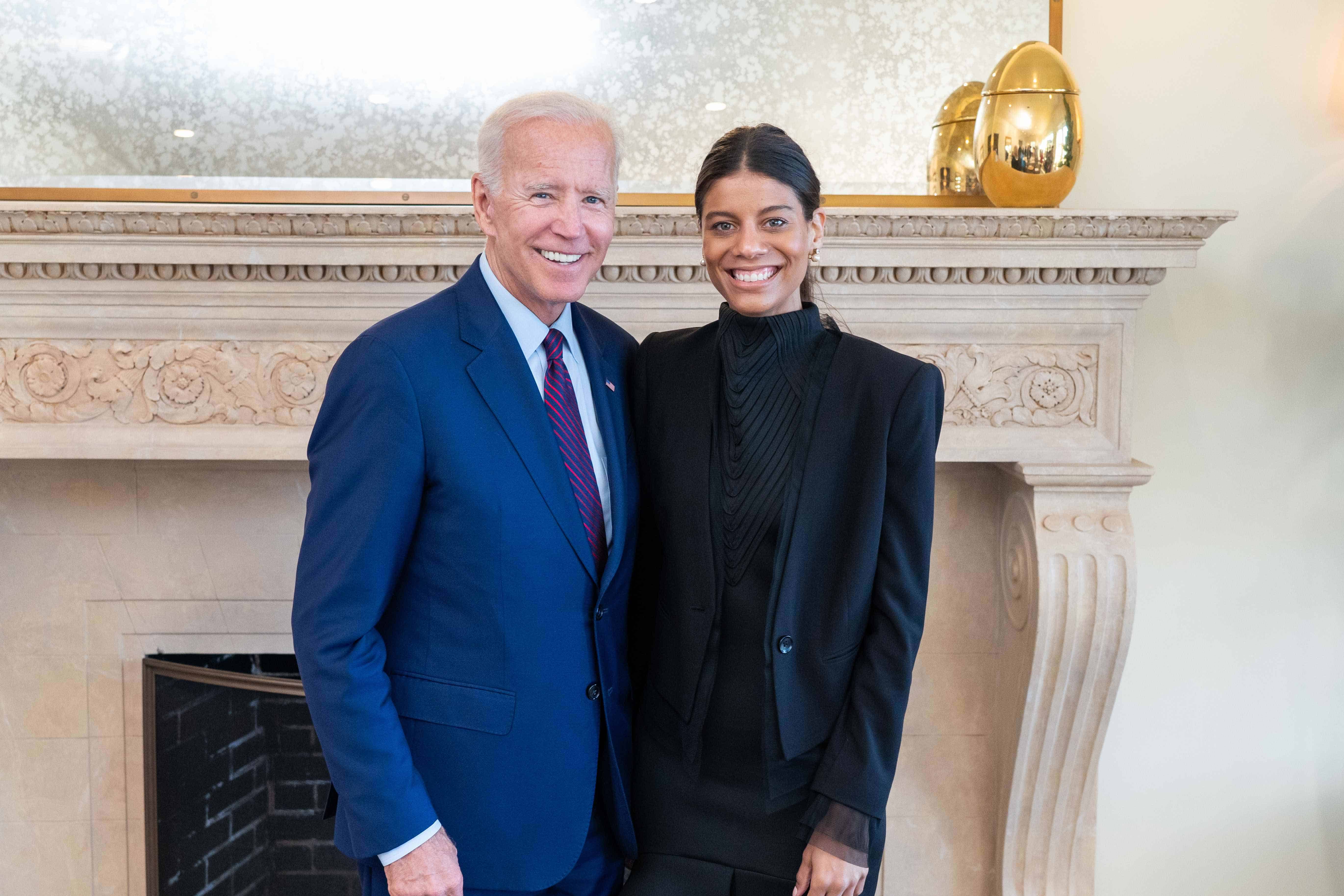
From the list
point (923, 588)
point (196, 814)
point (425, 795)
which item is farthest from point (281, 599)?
point (923, 588)

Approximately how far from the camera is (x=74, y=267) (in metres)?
1.79

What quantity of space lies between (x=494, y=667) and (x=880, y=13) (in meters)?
1.53

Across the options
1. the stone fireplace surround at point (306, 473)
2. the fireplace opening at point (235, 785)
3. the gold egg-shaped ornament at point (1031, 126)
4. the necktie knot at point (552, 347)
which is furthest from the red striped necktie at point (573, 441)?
the fireplace opening at point (235, 785)

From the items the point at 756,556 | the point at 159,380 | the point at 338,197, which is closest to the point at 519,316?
the point at 756,556

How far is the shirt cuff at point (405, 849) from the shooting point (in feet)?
3.57

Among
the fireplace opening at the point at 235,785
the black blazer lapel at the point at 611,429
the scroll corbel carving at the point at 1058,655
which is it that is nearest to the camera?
the black blazer lapel at the point at 611,429

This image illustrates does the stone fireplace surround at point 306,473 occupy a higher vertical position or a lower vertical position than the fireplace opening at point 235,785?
higher

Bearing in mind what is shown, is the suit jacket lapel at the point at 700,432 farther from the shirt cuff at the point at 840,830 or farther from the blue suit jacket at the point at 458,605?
the shirt cuff at the point at 840,830

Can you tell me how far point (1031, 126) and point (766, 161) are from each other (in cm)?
81

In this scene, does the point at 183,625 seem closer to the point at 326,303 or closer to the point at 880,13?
the point at 326,303

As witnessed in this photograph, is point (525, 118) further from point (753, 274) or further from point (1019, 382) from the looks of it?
point (1019, 382)

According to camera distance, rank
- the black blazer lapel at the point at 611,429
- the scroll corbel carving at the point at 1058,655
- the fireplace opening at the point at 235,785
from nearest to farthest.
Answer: the black blazer lapel at the point at 611,429
the scroll corbel carving at the point at 1058,655
the fireplace opening at the point at 235,785

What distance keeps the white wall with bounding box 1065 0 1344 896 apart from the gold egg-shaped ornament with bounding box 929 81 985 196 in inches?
10.2

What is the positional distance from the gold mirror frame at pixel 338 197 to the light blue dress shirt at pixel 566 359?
2.31 feet
